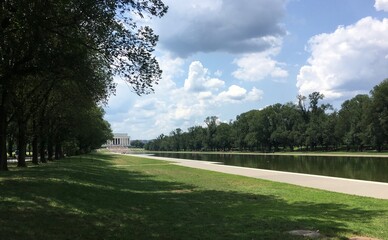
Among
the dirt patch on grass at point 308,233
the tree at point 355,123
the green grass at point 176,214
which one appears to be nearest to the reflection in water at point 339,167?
the green grass at point 176,214

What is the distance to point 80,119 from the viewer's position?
4894 centimetres

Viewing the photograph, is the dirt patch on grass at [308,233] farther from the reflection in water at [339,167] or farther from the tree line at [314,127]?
the tree line at [314,127]

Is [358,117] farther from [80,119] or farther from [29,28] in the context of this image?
[29,28]

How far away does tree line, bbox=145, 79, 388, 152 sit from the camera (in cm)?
10369

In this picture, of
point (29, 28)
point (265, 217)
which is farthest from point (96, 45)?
point (265, 217)

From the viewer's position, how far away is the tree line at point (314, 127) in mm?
103688

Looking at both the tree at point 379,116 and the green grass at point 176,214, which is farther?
the tree at point 379,116

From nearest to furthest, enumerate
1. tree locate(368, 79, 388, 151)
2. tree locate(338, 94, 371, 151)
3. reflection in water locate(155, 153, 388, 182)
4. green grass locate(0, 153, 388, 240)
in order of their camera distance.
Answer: green grass locate(0, 153, 388, 240)
reflection in water locate(155, 153, 388, 182)
tree locate(368, 79, 388, 151)
tree locate(338, 94, 371, 151)

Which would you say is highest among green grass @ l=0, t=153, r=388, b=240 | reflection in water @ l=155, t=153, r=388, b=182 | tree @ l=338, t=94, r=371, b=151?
tree @ l=338, t=94, r=371, b=151

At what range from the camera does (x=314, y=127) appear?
433 feet

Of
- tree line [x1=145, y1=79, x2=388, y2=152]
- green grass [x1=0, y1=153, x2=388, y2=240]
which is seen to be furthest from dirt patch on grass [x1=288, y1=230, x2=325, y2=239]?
tree line [x1=145, y1=79, x2=388, y2=152]

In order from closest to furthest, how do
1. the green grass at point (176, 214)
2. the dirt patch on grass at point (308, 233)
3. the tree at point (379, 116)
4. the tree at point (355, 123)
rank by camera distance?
the dirt patch on grass at point (308, 233), the green grass at point (176, 214), the tree at point (379, 116), the tree at point (355, 123)

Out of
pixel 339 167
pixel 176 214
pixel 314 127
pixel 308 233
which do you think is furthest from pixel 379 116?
pixel 308 233

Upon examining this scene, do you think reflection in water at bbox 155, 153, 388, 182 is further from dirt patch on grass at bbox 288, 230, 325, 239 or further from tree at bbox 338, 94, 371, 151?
tree at bbox 338, 94, 371, 151
